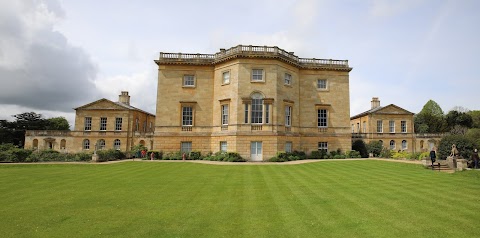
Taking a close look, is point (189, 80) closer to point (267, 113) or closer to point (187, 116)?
point (187, 116)

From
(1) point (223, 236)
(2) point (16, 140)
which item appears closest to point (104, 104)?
(2) point (16, 140)

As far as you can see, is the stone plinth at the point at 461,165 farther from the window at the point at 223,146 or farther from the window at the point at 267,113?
the window at the point at 223,146

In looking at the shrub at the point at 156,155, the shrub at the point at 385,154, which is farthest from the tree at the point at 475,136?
the shrub at the point at 156,155

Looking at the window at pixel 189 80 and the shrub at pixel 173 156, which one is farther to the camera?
the window at pixel 189 80

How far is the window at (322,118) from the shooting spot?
3327 centimetres

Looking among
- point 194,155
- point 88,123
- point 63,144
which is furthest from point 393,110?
point 63,144

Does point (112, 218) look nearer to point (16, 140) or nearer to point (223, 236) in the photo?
point (223, 236)

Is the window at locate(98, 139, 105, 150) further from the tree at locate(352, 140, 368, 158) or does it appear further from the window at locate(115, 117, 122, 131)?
the tree at locate(352, 140, 368, 158)

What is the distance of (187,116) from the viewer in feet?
105

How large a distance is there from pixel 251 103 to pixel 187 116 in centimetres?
802

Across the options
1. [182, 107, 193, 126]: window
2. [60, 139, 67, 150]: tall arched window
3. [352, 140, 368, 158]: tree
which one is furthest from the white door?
[60, 139, 67, 150]: tall arched window

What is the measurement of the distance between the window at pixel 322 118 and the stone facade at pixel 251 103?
4.7 inches

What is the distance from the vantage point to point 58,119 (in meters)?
78.7

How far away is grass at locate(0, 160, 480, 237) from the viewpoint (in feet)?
21.6
